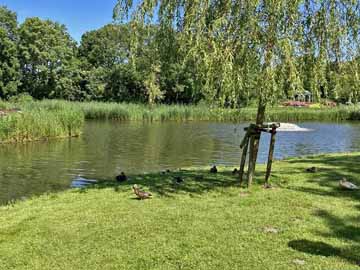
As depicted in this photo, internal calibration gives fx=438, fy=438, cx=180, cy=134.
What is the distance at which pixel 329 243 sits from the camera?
4848 mm

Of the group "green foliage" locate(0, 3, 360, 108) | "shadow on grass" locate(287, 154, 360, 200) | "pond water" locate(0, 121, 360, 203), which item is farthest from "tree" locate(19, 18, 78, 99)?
"green foliage" locate(0, 3, 360, 108)

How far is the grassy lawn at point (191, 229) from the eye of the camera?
4496 mm

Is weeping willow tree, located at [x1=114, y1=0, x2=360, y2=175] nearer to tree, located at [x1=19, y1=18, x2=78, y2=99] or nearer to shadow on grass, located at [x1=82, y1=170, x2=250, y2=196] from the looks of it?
shadow on grass, located at [x1=82, y1=170, x2=250, y2=196]

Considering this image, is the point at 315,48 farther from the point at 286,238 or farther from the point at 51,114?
the point at 51,114

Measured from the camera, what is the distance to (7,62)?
54.7 meters

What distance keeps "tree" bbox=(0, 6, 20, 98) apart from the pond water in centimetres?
3314

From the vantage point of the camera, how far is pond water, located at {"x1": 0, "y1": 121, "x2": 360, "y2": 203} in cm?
1251

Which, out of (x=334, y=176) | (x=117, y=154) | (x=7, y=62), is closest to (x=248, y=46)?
(x=334, y=176)

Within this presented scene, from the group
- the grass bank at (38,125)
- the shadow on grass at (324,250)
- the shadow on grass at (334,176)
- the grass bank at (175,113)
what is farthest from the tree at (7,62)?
the shadow on grass at (324,250)

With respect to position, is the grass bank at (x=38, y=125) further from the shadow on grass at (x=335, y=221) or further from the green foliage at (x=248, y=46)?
the shadow on grass at (x=335, y=221)

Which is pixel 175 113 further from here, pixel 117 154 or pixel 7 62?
pixel 7 62

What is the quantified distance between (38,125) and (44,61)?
37787mm

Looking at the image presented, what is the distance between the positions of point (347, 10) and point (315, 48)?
0.73m

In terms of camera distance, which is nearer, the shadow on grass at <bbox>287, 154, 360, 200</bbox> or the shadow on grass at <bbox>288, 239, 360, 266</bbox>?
the shadow on grass at <bbox>288, 239, 360, 266</bbox>
